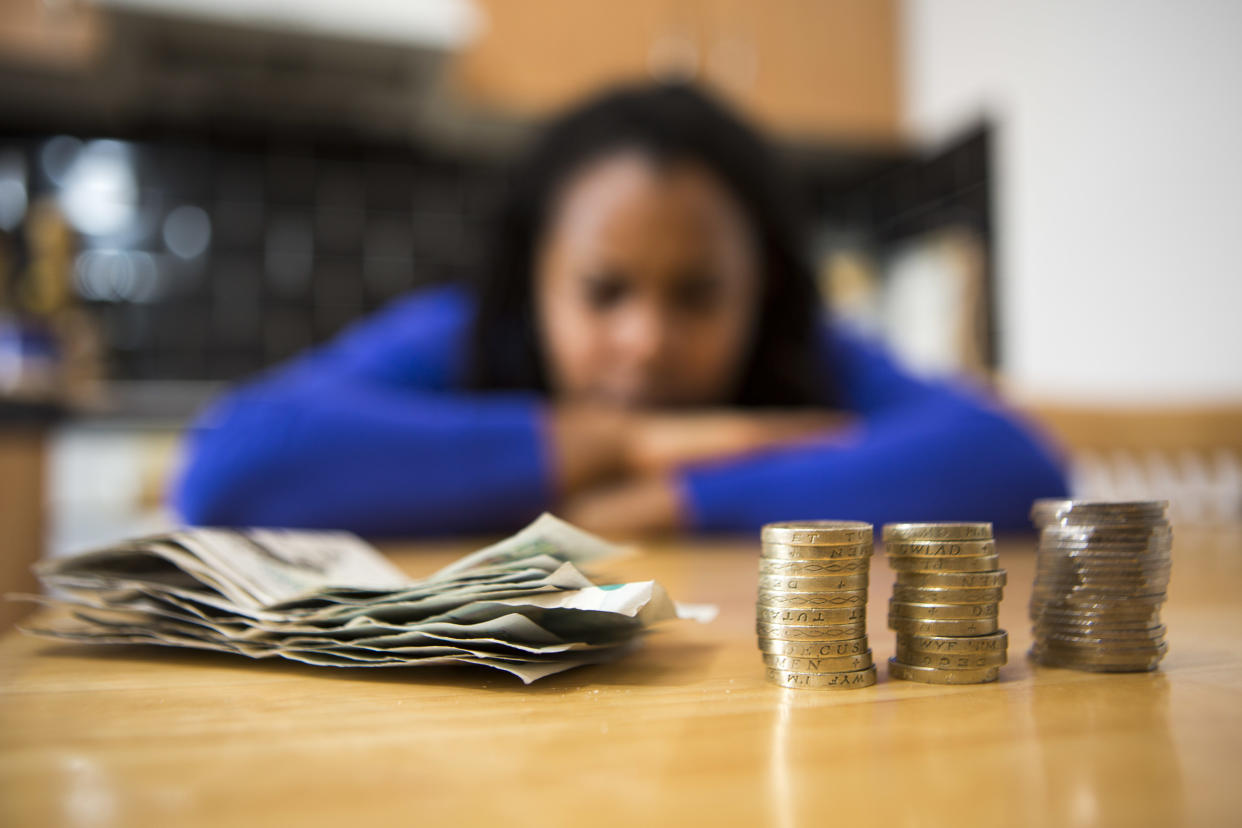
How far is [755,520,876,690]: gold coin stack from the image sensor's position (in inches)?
14.0

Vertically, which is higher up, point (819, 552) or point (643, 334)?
point (643, 334)

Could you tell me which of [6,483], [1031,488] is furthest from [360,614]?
[6,483]

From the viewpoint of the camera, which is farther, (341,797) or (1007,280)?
(1007,280)

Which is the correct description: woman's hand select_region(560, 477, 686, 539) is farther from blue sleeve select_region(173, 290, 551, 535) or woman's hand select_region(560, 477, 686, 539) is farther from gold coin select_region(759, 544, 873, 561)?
gold coin select_region(759, 544, 873, 561)

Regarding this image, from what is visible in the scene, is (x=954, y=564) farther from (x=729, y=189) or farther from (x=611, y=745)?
(x=729, y=189)

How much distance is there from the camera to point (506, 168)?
12.0ft

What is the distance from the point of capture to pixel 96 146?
3250mm

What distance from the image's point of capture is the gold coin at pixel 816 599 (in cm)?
36

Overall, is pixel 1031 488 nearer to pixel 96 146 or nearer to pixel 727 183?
pixel 727 183

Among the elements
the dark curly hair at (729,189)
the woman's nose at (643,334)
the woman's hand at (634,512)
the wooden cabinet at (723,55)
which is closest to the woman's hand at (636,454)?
the woman's hand at (634,512)

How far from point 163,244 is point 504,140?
4.44 ft

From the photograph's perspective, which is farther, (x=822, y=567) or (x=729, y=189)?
(x=729, y=189)

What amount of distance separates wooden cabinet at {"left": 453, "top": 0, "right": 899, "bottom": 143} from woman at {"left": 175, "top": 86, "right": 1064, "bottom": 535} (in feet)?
5.70

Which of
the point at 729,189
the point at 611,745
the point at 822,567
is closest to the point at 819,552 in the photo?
the point at 822,567
